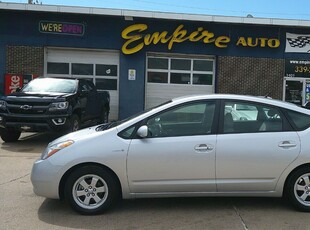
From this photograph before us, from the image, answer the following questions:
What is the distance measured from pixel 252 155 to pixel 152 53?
12.9 metres

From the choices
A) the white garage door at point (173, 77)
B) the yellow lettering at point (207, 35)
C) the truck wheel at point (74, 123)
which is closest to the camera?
the truck wheel at point (74, 123)

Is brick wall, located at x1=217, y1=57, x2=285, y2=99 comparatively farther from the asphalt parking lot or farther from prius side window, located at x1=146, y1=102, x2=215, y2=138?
prius side window, located at x1=146, y1=102, x2=215, y2=138

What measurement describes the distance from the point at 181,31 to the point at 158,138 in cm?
1275

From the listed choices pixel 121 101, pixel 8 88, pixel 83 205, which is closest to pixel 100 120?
pixel 121 101

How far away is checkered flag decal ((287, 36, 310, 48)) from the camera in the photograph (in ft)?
58.3

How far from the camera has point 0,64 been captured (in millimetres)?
17109

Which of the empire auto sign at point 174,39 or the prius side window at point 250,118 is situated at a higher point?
the empire auto sign at point 174,39

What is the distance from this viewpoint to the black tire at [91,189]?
16.6 ft

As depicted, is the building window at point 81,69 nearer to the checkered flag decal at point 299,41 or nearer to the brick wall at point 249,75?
the brick wall at point 249,75

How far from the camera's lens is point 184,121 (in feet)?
17.4

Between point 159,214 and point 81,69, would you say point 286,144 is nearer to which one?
point 159,214

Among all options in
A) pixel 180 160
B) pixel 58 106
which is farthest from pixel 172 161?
pixel 58 106

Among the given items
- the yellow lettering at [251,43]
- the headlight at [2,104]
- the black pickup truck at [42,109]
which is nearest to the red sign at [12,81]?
the black pickup truck at [42,109]

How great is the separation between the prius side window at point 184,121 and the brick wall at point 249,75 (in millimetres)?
12477
